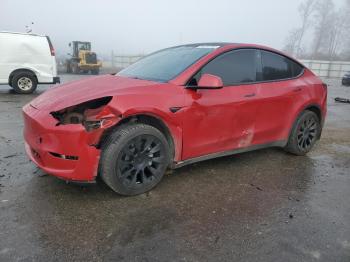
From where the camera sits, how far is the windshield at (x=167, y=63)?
368cm

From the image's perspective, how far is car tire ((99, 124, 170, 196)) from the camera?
304 centimetres

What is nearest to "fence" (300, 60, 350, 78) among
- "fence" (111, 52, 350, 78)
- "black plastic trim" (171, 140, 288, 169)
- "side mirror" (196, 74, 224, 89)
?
"fence" (111, 52, 350, 78)

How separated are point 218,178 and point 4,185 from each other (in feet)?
7.92

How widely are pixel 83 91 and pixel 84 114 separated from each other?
323 mm

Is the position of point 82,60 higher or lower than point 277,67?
lower

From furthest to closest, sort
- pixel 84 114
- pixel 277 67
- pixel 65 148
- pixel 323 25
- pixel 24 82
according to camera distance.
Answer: pixel 323 25
pixel 24 82
pixel 277 67
pixel 84 114
pixel 65 148

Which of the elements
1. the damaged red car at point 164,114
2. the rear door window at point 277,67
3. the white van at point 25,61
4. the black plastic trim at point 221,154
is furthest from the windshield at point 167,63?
the white van at point 25,61

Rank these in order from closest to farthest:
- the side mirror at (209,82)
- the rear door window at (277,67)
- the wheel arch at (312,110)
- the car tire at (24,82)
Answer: the side mirror at (209,82), the rear door window at (277,67), the wheel arch at (312,110), the car tire at (24,82)

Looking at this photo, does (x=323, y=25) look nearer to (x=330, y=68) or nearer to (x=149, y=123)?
(x=330, y=68)

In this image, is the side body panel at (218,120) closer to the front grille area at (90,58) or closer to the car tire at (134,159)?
the car tire at (134,159)

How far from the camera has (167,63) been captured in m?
3.97

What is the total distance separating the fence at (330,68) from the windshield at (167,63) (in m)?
37.6

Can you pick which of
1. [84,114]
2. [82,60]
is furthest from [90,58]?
[84,114]

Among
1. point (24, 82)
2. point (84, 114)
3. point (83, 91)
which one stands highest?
point (83, 91)
